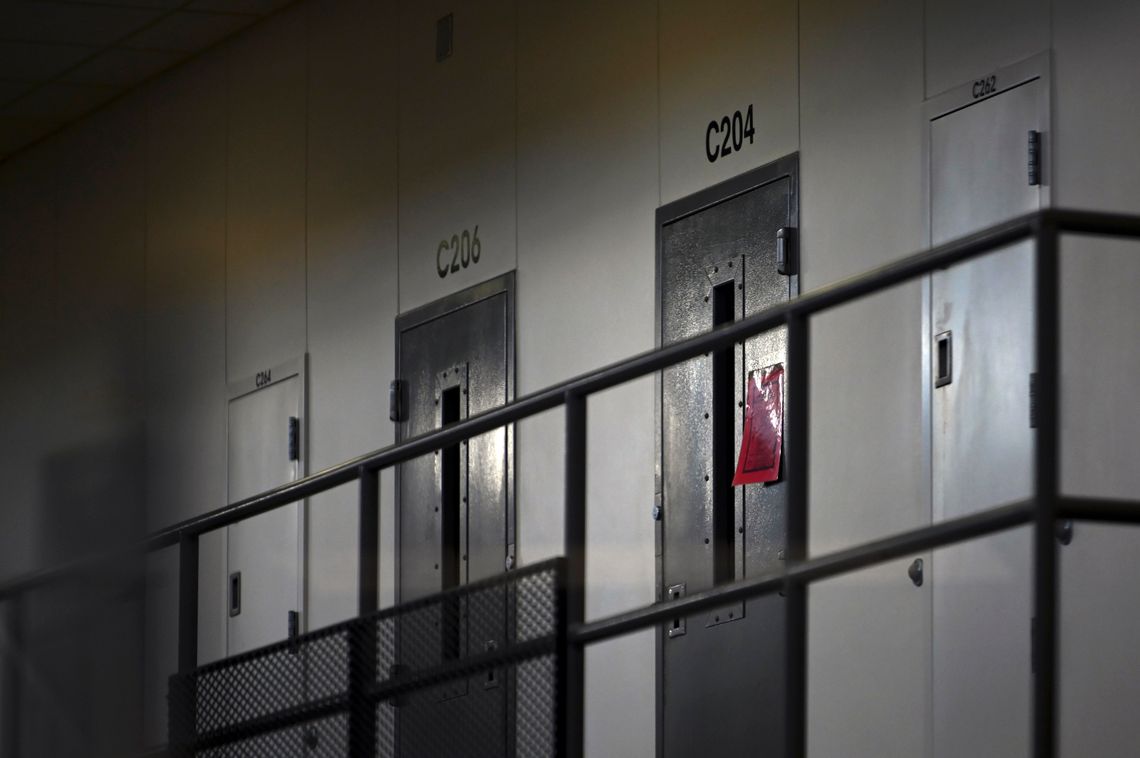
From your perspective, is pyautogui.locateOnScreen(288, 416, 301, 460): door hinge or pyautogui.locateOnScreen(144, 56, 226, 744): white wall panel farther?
pyautogui.locateOnScreen(144, 56, 226, 744): white wall panel

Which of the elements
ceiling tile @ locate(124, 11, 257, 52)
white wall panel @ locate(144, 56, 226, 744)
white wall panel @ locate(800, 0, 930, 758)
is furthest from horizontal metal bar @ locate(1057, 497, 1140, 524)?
ceiling tile @ locate(124, 11, 257, 52)

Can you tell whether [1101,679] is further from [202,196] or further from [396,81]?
[202,196]

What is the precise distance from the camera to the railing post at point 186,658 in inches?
166

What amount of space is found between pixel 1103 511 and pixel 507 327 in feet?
12.5

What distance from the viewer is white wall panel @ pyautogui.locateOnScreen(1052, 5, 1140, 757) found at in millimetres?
3885

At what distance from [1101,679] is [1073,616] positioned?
157 mm

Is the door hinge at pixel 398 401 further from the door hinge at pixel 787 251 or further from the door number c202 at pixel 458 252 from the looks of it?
the door hinge at pixel 787 251

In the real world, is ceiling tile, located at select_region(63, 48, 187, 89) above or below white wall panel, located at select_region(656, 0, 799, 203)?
above

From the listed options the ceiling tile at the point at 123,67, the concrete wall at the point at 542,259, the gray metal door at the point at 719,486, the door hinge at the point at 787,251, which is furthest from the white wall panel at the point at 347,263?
the door hinge at the point at 787,251

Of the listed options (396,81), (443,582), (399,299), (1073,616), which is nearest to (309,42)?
(396,81)

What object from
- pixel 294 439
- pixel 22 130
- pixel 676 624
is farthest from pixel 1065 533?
pixel 22 130

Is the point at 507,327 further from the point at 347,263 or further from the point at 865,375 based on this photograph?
the point at 865,375

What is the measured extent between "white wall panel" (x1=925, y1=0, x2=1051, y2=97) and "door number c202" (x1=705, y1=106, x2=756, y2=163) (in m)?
0.74

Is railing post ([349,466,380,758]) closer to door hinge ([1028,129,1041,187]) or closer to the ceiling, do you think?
door hinge ([1028,129,1041,187])
